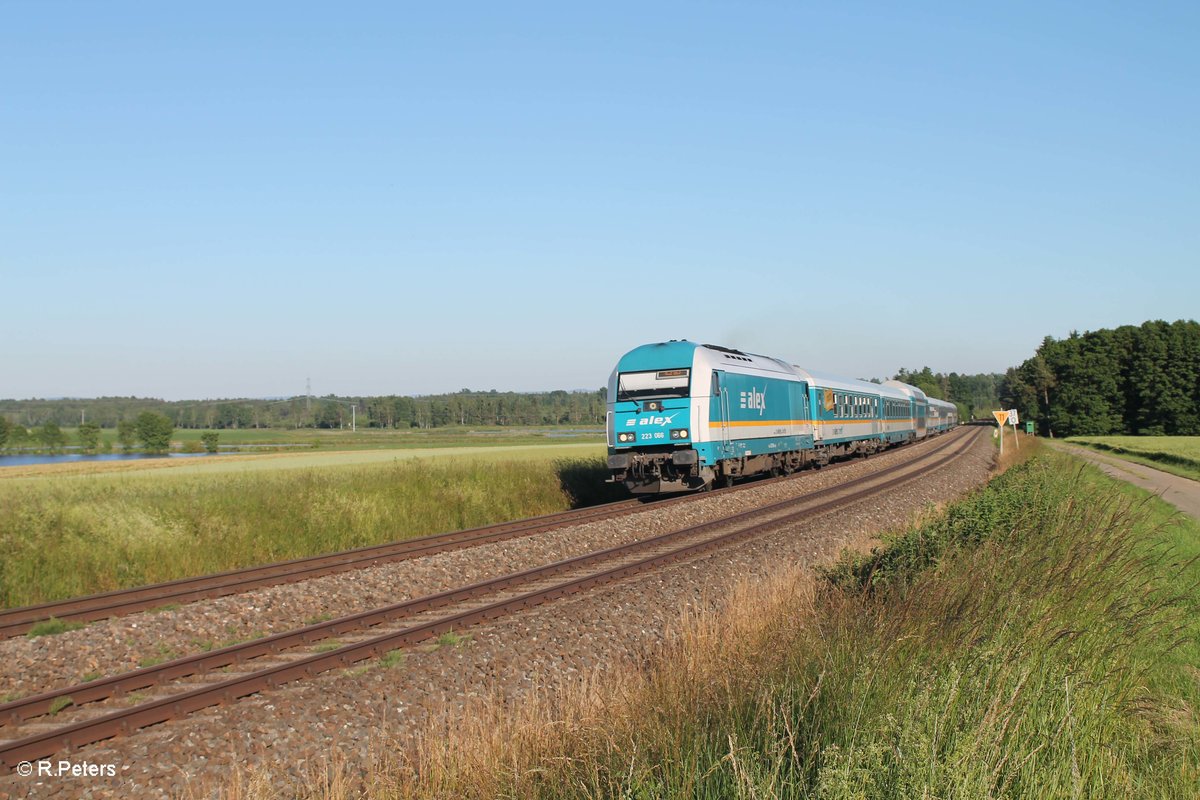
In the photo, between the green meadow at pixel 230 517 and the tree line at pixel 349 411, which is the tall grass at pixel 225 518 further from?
the tree line at pixel 349 411

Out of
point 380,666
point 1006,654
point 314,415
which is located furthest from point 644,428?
point 314,415

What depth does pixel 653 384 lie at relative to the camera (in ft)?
70.5

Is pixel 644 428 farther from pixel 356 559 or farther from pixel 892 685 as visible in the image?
pixel 892 685

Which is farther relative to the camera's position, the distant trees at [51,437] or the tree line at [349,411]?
the tree line at [349,411]

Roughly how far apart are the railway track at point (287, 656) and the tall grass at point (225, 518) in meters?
5.98

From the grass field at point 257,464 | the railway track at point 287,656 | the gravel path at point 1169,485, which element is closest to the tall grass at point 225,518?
the railway track at point 287,656

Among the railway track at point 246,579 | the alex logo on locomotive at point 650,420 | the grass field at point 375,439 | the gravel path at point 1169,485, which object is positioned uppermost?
the alex logo on locomotive at point 650,420

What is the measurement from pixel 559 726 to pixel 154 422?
3368 inches

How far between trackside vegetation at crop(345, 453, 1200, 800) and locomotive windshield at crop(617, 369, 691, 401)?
498 inches

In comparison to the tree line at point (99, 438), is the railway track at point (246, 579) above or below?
below

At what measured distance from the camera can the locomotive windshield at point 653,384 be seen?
69.2 feet

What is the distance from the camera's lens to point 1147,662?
6418mm

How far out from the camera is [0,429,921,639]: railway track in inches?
419

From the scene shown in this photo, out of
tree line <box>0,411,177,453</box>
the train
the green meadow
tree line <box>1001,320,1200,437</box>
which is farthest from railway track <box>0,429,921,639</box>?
tree line <box>1001,320,1200,437</box>
